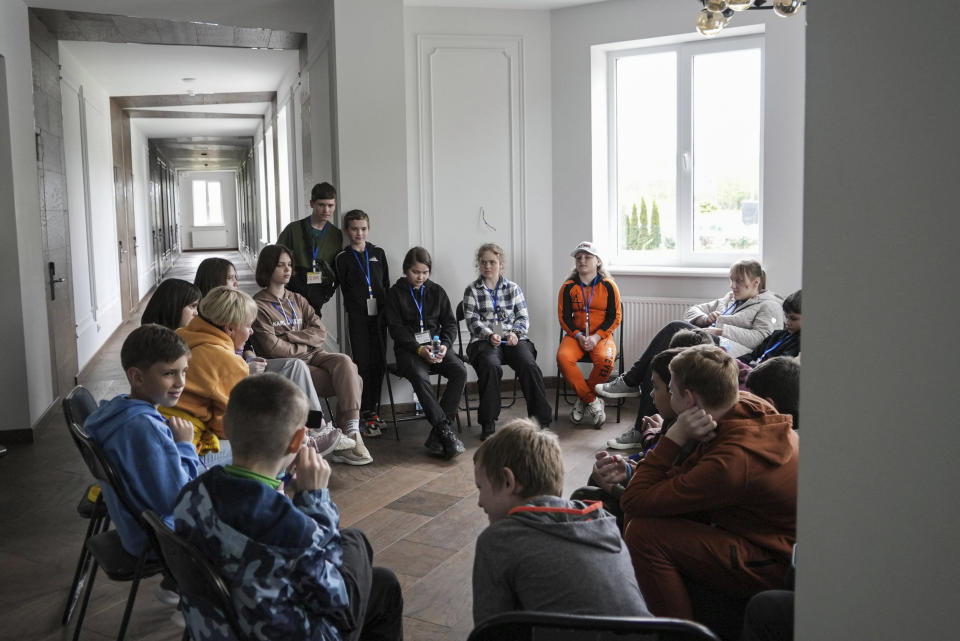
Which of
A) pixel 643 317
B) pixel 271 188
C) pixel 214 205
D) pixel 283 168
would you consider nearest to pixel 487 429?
pixel 643 317

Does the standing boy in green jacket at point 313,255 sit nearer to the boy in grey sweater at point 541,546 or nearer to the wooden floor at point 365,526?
the wooden floor at point 365,526

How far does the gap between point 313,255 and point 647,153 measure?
2794 mm

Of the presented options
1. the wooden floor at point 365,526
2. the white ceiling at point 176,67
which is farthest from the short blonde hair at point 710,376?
the white ceiling at point 176,67

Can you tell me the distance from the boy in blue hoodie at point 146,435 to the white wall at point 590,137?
451 centimetres

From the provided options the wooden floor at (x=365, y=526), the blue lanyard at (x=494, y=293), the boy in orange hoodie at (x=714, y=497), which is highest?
the blue lanyard at (x=494, y=293)

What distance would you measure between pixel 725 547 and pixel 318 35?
5.33 metres

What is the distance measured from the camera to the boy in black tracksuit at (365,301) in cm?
561

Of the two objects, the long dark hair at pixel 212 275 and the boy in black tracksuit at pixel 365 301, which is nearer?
the long dark hair at pixel 212 275

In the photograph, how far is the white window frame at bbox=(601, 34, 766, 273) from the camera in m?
6.36

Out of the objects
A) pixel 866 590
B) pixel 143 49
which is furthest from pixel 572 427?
pixel 143 49

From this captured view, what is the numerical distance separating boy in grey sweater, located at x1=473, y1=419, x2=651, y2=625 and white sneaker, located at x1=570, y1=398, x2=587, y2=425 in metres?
4.04

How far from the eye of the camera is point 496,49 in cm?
643

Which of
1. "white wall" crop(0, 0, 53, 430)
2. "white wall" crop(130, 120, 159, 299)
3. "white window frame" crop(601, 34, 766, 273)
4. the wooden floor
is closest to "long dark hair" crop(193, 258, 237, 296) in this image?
the wooden floor

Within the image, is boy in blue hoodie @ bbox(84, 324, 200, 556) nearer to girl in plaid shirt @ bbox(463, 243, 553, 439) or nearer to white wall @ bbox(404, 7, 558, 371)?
girl in plaid shirt @ bbox(463, 243, 553, 439)
